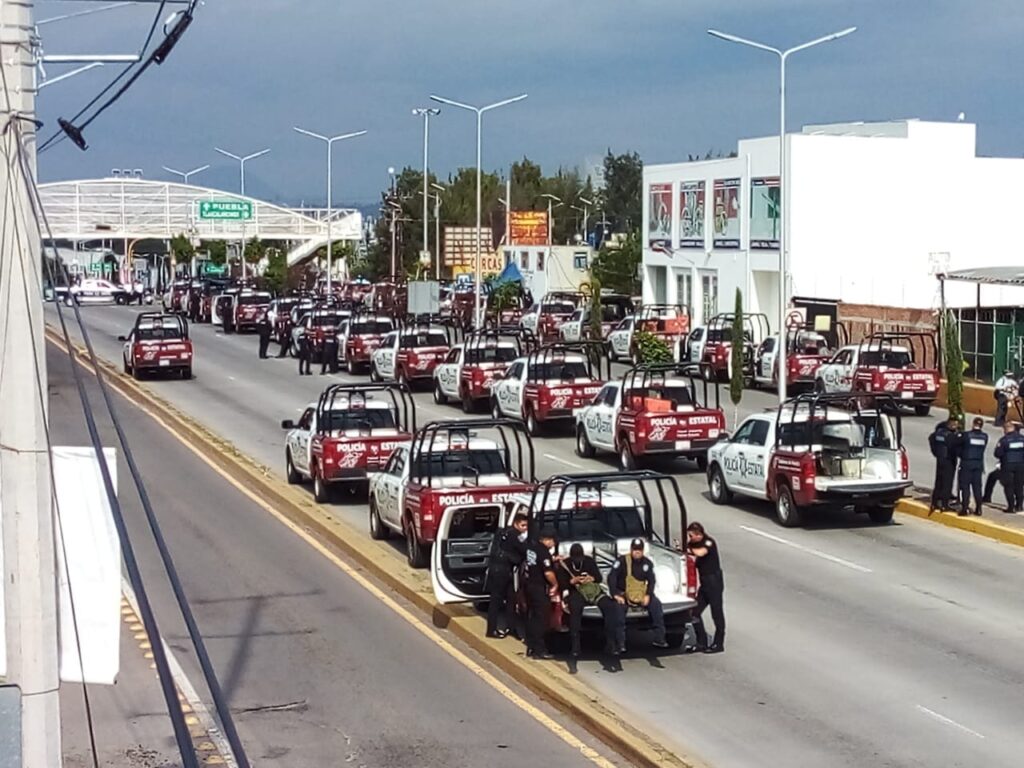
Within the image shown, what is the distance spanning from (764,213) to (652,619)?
4723cm

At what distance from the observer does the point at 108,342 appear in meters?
61.2

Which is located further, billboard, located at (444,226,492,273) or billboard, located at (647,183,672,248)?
billboard, located at (444,226,492,273)

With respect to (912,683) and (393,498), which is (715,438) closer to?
(393,498)

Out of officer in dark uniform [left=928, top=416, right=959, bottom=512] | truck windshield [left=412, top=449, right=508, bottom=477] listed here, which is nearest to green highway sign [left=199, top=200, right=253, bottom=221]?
officer in dark uniform [left=928, top=416, right=959, bottom=512]

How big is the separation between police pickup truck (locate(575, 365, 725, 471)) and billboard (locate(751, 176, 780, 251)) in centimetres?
3091

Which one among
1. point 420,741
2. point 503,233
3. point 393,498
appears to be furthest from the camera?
point 503,233

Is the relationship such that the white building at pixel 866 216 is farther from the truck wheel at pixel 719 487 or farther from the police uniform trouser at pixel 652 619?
the police uniform trouser at pixel 652 619

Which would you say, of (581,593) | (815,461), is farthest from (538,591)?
(815,461)

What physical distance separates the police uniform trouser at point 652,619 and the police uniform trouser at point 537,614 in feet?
2.14

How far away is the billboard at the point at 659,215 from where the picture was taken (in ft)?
229

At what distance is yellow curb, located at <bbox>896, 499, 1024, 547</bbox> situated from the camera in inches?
863

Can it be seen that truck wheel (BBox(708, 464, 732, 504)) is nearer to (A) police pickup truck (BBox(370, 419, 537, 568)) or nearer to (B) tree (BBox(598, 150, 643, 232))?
(A) police pickup truck (BBox(370, 419, 537, 568))

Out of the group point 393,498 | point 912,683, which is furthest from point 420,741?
point 393,498

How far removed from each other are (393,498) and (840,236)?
4181 centimetres
